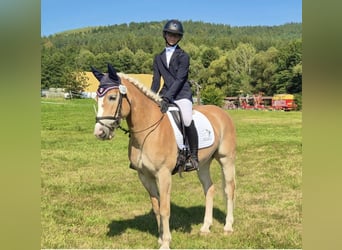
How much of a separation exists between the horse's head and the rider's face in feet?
3.10

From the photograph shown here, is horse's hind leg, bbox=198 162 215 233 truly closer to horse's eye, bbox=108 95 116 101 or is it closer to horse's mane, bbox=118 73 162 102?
horse's mane, bbox=118 73 162 102

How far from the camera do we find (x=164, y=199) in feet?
15.4

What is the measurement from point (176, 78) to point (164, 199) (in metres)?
1.56

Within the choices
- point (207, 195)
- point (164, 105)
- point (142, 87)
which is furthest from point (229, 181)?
point (142, 87)

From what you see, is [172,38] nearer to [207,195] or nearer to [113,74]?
[113,74]

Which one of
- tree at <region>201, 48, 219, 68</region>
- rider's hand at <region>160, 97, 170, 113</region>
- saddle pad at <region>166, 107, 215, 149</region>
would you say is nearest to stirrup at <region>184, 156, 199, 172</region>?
saddle pad at <region>166, 107, 215, 149</region>

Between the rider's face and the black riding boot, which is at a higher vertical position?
the rider's face

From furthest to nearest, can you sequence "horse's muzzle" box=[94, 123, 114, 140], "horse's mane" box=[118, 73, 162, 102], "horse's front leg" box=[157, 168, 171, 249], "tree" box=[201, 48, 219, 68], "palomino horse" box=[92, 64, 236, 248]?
"tree" box=[201, 48, 219, 68] → "horse's front leg" box=[157, 168, 171, 249] → "horse's mane" box=[118, 73, 162, 102] → "palomino horse" box=[92, 64, 236, 248] → "horse's muzzle" box=[94, 123, 114, 140]

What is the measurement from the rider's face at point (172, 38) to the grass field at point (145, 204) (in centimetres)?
276

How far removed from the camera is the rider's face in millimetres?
4633
